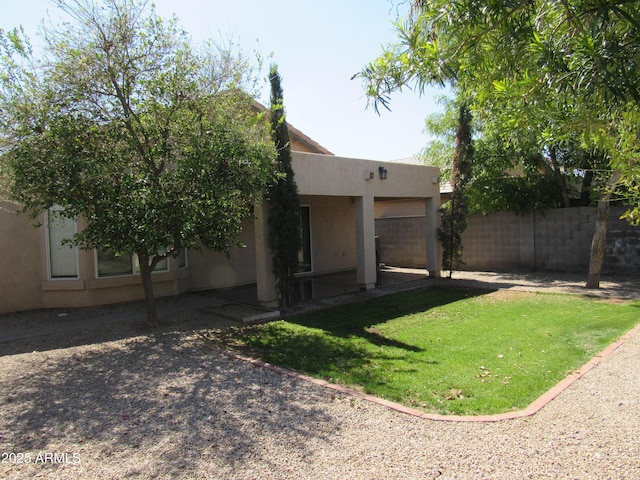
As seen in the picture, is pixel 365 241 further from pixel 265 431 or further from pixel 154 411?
pixel 265 431

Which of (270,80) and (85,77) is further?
(270,80)

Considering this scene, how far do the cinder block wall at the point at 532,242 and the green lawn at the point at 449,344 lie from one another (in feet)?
15.2

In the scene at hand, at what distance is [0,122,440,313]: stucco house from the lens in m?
10.1

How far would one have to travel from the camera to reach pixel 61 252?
A: 10.5 metres

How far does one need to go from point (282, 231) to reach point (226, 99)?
3066 millimetres

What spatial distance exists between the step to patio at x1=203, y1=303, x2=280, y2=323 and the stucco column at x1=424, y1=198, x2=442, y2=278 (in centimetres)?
664

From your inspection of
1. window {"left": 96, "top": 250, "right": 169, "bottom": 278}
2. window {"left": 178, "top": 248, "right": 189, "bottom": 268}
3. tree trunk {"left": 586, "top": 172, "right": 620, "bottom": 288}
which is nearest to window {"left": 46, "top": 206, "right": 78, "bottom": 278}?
window {"left": 96, "top": 250, "right": 169, "bottom": 278}

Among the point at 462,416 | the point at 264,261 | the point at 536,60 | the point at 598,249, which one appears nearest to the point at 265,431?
the point at 462,416

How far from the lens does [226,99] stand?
8.12 m

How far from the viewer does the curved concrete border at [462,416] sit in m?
4.55

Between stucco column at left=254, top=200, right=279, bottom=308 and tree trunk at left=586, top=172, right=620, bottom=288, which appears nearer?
stucco column at left=254, top=200, right=279, bottom=308

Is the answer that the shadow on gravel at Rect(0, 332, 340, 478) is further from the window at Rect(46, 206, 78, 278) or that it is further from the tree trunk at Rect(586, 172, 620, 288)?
the tree trunk at Rect(586, 172, 620, 288)

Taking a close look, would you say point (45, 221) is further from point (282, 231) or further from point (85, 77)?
point (282, 231)

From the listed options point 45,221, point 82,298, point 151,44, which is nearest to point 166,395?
point 151,44
